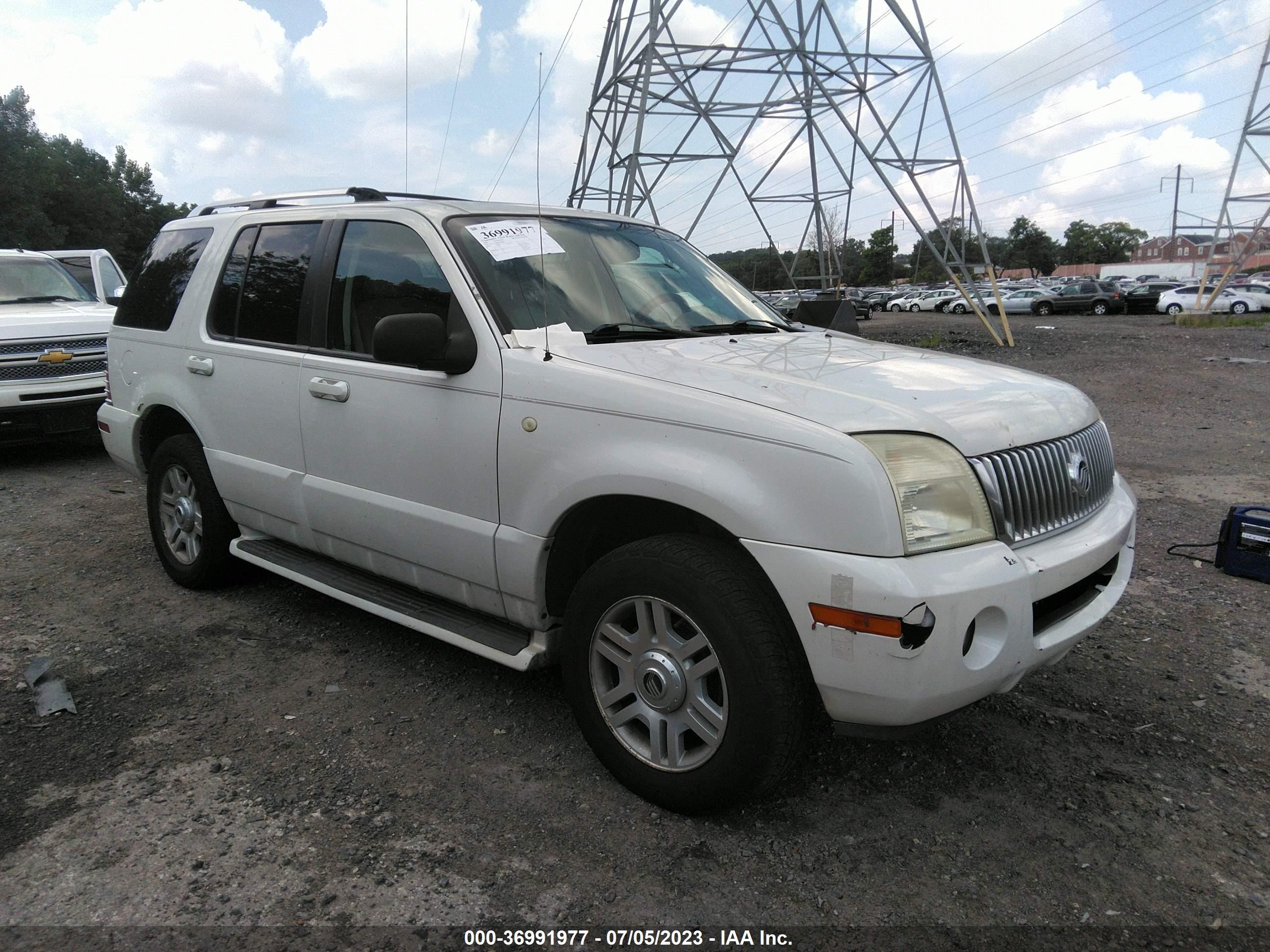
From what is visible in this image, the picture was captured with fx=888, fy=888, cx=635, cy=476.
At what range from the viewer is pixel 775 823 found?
2666 mm

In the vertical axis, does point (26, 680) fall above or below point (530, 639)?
below

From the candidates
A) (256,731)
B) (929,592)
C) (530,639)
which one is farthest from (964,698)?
(256,731)

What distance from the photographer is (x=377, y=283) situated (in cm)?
352

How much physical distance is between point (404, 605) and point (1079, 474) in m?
2.42

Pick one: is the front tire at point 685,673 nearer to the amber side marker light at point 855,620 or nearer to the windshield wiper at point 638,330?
the amber side marker light at point 855,620

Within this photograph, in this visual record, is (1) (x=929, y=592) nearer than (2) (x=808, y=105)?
Yes

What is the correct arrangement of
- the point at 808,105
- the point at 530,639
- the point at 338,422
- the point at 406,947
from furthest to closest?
the point at 808,105 < the point at 338,422 < the point at 530,639 < the point at 406,947

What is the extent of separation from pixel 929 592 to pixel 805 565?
1.01 feet

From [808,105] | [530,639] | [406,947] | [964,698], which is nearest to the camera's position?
[406,947]

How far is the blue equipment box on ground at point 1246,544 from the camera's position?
181 inches

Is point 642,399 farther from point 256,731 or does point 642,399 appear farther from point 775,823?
point 256,731

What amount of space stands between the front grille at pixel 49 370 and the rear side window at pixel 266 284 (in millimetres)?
4548

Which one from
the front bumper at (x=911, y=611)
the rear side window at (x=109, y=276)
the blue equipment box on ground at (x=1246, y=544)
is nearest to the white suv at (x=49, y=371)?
the rear side window at (x=109, y=276)

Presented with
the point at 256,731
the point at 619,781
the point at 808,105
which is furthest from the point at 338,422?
the point at 808,105
